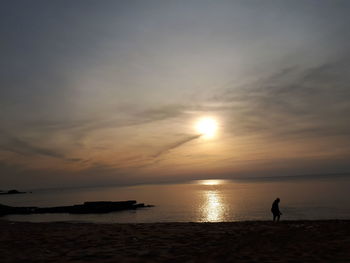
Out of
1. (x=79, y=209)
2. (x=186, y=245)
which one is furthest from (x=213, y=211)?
(x=186, y=245)

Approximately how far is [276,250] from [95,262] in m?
5.60

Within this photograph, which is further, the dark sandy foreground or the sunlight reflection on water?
the sunlight reflection on water

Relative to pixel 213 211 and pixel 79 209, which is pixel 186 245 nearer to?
pixel 213 211

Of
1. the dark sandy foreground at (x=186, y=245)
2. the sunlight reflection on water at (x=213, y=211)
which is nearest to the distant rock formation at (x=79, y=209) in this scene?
the sunlight reflection on water at (x=213, y=211)

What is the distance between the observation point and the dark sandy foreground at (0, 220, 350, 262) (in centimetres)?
886

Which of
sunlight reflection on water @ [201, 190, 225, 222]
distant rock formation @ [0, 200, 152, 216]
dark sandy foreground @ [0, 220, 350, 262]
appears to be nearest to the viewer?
dark sandy foreground @ [0, 220, 350, 262]

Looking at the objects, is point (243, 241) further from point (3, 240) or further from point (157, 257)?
point (3, 240)

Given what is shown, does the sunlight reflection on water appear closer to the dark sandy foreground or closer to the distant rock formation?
the distant rock formation

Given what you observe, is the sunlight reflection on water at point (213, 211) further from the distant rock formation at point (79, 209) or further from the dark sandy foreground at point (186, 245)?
the dark sandy foreground at point (186, 245)

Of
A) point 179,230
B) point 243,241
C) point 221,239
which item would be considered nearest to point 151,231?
point 179,230

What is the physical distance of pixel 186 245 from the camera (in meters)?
10.7

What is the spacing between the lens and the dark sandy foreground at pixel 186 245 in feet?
29.1

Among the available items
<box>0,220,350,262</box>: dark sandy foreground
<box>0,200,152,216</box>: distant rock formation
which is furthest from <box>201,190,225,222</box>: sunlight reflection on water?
<box>0,220,350,262</box>: dark sandy foreground

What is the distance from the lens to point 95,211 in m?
57.6
